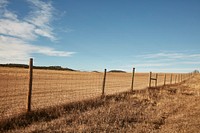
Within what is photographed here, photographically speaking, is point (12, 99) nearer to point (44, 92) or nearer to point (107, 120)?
point (44, 92)

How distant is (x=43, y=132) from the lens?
8312 mm

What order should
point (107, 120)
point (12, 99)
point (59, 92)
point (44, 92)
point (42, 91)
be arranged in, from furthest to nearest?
1. point (42, 91)
2. point (59, 92)
3. point (44, 92)
4. point (12, 99)
5. point (107, 120)

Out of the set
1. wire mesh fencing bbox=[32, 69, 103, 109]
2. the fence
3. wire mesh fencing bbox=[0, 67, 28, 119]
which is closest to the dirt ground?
the fence

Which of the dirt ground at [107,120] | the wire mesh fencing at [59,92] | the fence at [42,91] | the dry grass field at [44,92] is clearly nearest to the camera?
the dirt ground at [107,120]

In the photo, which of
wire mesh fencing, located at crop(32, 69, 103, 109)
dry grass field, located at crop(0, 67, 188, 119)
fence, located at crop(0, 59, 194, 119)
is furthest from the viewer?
wire mesh fencing, located at crop(32, 69, 103, 109)

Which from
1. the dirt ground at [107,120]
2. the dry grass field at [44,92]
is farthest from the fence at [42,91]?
the dirt ground at [107,120]

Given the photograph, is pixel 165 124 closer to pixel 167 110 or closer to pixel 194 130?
pixel 194 130

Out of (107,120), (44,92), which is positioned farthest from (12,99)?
(107,120)

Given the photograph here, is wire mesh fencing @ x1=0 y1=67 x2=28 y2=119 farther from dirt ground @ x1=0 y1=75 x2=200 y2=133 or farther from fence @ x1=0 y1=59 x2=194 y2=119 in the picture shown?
dirt ground @ x1=0 y1=75 x2=200 y2=133

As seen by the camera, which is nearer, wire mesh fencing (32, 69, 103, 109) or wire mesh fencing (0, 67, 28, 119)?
wire mesh fencing (0, 67, 28, 119)

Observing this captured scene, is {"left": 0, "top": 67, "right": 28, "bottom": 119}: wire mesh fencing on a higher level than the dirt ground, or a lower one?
lower

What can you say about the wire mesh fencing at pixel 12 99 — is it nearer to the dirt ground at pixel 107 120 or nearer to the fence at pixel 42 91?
the fence at pixel 42 91

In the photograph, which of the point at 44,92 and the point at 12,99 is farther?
the point at 44,92

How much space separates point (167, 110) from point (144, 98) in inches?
134
